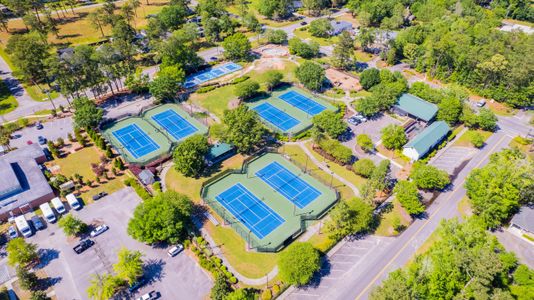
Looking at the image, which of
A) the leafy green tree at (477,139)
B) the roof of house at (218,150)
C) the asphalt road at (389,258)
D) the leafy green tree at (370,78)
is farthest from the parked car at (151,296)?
the leafy green tree at (370,78)

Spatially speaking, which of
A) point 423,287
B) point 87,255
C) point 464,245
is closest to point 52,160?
point 87,255

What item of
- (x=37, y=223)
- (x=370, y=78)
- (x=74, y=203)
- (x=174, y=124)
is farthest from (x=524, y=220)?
(x=37, y=223)

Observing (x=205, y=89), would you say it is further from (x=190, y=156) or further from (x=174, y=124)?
(x=190, y=156)

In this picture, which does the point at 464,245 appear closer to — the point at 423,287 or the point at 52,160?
the point at 423,287

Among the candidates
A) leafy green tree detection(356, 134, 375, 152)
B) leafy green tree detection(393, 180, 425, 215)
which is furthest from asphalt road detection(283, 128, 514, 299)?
leafy green tree detection(356, 134, 375, 152)

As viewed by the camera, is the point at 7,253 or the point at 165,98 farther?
the point at 165,98

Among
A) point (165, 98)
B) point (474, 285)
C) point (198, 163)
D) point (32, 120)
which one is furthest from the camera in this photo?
point (165, 98)
